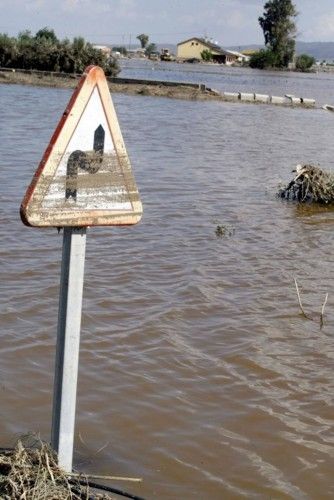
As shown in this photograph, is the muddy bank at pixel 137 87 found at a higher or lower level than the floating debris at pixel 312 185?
higher

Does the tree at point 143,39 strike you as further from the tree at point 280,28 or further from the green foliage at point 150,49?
the tree at point 280,28

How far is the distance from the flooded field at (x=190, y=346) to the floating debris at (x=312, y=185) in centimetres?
28

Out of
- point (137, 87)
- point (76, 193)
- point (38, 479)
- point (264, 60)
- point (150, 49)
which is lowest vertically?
point (38, 479)

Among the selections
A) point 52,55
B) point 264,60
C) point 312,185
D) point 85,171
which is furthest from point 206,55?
point 85,171

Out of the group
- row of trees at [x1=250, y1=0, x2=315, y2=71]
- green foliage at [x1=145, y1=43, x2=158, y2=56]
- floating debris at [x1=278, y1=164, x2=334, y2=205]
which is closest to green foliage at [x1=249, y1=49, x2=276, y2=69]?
row of trees at [x1=250, y1=0, x2=315, y2=71]

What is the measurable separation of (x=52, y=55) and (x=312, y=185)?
36.8 m

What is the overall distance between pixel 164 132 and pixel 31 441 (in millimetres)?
19174

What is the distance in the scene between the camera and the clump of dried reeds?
123 inches

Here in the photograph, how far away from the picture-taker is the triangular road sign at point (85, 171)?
9.65 feet

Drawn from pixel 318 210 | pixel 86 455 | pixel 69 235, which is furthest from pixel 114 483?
pixel 318 210

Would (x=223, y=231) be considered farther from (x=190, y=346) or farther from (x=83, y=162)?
(x=83, y=162)

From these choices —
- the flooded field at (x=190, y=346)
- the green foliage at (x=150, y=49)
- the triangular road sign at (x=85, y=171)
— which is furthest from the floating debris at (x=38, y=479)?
the green foliage at (x=150, y=49)

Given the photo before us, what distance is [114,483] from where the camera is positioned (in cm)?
399

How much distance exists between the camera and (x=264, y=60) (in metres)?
110
